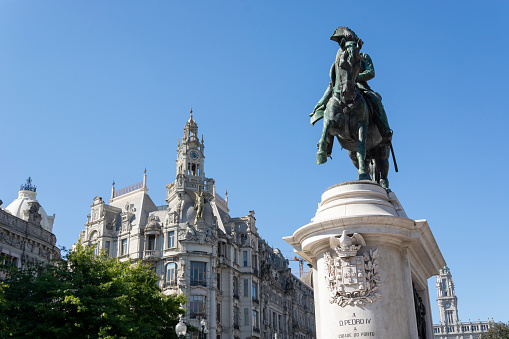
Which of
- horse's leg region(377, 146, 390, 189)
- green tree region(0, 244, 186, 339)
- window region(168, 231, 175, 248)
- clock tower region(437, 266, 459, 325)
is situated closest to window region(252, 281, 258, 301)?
window region(168, 231, 175, 248)

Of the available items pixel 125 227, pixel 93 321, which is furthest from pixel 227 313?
pixel 93 321

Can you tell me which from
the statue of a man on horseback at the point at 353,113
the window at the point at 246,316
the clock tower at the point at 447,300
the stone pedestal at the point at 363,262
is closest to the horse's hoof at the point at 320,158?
the statue of a man on horseback at the point at 353,113

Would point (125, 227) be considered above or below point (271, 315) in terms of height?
above

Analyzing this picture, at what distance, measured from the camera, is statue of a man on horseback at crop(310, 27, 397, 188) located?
12.5m

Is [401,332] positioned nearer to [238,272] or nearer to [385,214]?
[385,214]

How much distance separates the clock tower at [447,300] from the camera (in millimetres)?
188875

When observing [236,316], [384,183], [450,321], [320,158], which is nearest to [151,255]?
[236,316]

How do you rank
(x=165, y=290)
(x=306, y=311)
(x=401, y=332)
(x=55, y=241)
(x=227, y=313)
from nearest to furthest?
(x=401, y=332) < (x=55, y=241) < (x=165, y=290) < (x=227, y=313) < (x=306, y=311)

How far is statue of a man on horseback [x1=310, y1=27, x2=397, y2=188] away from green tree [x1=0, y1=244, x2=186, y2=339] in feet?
52.0

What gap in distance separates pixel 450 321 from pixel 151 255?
15630cm

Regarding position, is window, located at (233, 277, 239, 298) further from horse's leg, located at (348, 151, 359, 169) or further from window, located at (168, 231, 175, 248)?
horse's leg, located at (348, 151, 359, 169)

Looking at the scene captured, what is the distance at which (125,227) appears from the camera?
63.1m

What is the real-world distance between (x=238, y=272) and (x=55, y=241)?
24.7 metres

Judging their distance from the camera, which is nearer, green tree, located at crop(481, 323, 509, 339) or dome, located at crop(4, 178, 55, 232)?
dome, located at crop(4, 178, 55, 232)
